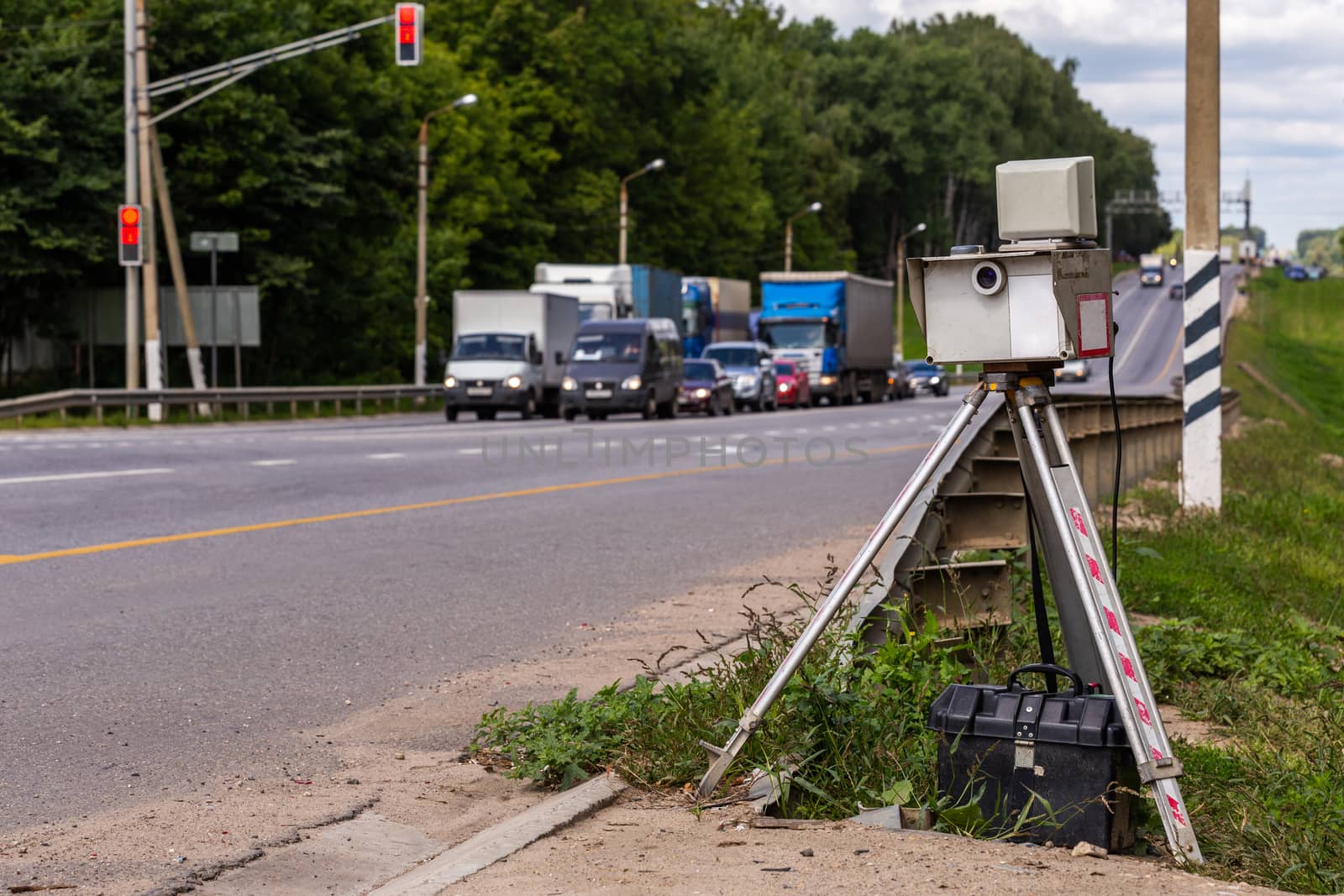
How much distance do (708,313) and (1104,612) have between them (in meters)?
57.6

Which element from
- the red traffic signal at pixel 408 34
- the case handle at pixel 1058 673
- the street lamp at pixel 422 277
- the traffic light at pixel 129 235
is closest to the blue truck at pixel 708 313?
the street lamp at pixel 422 277

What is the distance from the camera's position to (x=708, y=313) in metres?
62.3

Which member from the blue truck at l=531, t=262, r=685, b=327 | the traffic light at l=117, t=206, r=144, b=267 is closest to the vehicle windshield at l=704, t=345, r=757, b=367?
the blue truck at l=531, t=262, r=685, b=327

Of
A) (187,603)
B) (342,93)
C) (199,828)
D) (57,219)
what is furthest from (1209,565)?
(342,93)

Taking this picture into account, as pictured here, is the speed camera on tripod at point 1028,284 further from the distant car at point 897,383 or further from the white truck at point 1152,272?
the white truck at point 1152,272

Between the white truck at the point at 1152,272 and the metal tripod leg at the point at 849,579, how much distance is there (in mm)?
145696

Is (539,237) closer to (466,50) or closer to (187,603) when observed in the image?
(466,50)

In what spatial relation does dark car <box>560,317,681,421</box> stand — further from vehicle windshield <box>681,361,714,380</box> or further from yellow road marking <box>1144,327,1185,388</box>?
yellow road marking <box>1144,327,1185,388</box>

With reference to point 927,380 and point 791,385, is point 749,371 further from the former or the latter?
point 927,380

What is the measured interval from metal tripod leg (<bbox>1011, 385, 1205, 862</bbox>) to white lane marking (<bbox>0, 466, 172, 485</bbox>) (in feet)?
43.7

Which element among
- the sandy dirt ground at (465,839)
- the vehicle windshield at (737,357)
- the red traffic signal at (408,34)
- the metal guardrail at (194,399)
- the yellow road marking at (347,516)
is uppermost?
the red traffic signal at (408,34)

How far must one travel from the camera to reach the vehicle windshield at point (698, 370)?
46719 mm

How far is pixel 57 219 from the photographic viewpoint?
41.0 metres

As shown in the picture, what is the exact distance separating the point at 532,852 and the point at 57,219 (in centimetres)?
3892
